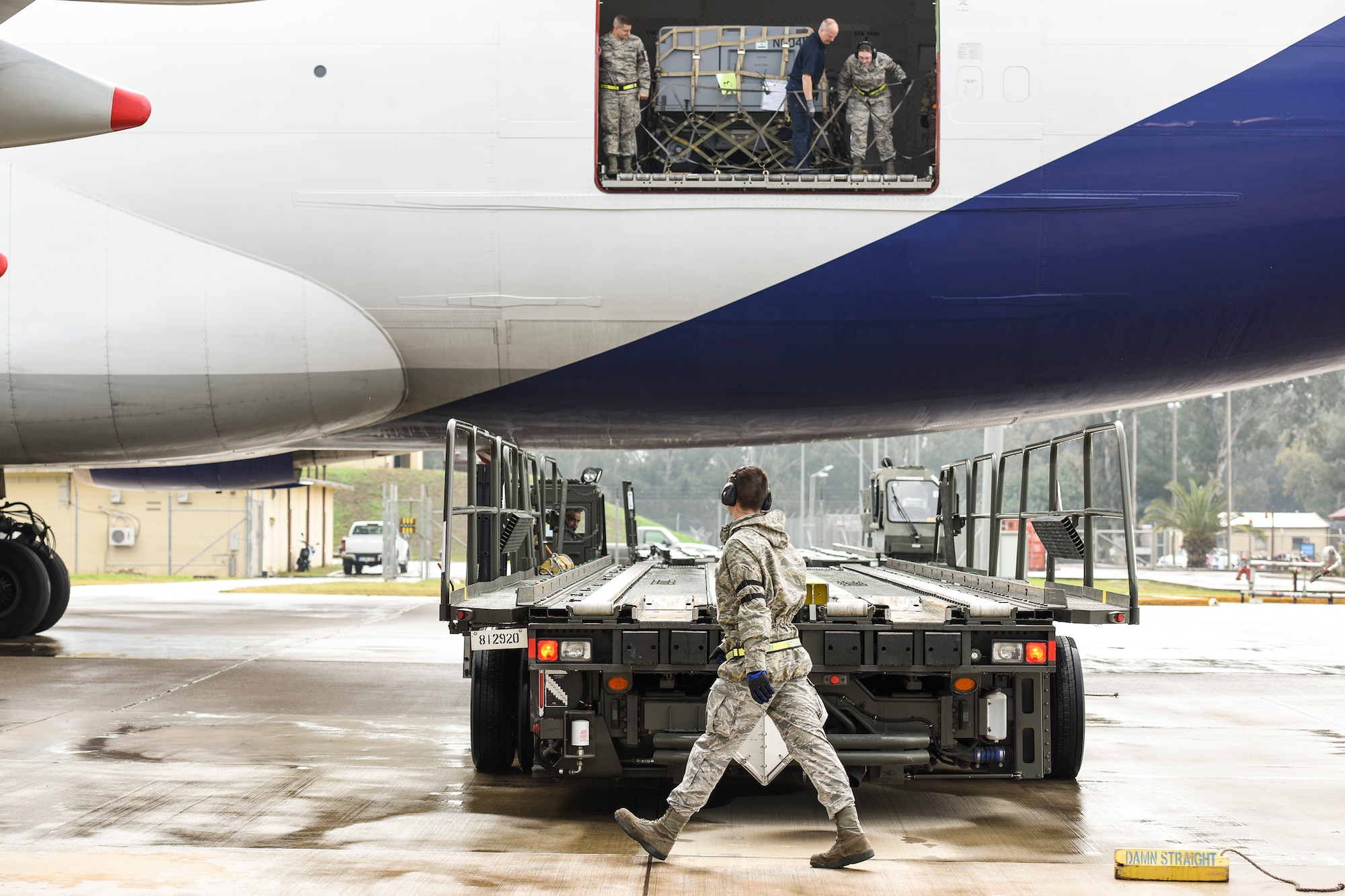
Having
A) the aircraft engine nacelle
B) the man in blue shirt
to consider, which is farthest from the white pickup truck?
the aircraft engine nacelle

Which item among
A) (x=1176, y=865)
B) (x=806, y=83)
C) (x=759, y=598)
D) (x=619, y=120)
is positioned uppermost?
(x=806, y=83)

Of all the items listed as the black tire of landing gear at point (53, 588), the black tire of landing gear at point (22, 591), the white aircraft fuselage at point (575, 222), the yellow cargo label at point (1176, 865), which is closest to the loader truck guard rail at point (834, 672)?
the yellow cargo label at point (1176, 865)

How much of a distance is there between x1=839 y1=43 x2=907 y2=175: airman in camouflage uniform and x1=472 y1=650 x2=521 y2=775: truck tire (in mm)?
4584

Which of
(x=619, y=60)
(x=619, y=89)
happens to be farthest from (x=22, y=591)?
(x=619, y=60)

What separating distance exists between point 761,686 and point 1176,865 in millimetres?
1967

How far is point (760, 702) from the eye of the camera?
5176 mm

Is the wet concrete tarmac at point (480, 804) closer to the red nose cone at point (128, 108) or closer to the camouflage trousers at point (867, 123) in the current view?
the red nose cone at point (128, 108)

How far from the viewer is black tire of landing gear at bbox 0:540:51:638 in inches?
593

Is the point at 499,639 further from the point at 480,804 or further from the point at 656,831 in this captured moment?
the point at 656,831

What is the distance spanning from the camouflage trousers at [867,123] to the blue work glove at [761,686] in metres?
5.34

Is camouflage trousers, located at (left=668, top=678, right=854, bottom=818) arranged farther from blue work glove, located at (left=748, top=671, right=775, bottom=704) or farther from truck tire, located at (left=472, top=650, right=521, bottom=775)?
truck tire, located at (left=472, top=650, right=521, bottom=775)

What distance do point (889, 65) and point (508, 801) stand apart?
19.7 ft

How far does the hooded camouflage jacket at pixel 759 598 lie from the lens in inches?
204

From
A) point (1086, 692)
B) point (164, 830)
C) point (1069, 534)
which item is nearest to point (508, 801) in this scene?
point (164, 830)
